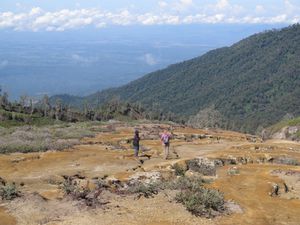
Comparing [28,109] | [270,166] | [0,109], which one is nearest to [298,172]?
[270,166]

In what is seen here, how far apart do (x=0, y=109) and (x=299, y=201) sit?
530 ft

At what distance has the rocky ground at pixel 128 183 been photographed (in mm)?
22703

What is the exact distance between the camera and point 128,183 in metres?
28.5

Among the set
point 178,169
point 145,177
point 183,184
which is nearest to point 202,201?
point 183,184

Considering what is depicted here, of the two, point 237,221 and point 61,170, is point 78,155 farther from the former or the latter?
point 237,221

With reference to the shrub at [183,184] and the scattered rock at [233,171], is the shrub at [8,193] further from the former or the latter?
the scattered rock at [233,171]

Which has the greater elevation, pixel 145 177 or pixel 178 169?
pixel 145 177

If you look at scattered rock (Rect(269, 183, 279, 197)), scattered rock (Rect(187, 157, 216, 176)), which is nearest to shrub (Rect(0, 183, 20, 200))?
scattered rock (Rect(269, 183, 279, 197))

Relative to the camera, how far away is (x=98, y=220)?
2186 cm

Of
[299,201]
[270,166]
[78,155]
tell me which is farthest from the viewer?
[78,155]

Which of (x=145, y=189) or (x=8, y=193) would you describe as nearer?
(x=8, y=193)

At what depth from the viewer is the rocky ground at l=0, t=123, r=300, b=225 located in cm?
2270

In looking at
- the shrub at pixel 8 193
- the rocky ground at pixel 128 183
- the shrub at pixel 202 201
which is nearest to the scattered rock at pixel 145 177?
the rocky ground at pixel 128 183

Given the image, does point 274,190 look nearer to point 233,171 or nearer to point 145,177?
point 233,171
